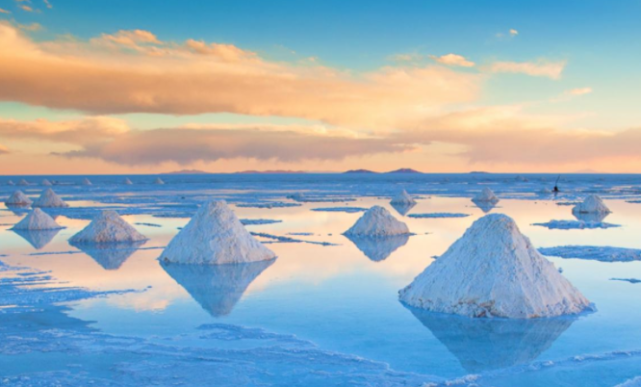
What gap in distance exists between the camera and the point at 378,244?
720 inches

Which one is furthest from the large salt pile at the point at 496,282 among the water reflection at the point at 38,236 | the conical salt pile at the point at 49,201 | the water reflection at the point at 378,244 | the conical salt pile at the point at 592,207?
the conical salt pile at the point at 49,201

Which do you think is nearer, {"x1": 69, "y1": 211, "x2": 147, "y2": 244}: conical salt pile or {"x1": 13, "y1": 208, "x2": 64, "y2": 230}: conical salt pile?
{"x1": 69, "y1": 211, "x2": 147, "y2": 244}: conical salt pile

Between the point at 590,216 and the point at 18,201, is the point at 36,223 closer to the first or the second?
the point at 18,201

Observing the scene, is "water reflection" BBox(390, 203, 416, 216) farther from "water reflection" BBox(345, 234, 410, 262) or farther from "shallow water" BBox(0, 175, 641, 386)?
"shallow water" BBox(0, 175, 641, 386)

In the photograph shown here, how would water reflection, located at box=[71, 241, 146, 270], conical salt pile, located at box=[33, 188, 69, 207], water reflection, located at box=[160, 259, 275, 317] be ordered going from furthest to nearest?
conical salt pile, located at box=[33, 188, 69, 207] → water reflection, located at box=[71, 241, 146, 270] → water reflection, located at box=[160, 259, 275, 317]

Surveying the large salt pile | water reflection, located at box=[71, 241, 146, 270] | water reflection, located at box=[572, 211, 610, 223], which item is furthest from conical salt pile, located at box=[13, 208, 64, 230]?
water reflection, located at box=[572, 211, 610, 223]

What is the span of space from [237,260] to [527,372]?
349 inches

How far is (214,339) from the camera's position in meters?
8.09

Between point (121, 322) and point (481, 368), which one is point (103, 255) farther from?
point (481, 368)

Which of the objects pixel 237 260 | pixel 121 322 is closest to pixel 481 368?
pixel 121 322

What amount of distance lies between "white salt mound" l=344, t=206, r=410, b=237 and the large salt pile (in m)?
10.1

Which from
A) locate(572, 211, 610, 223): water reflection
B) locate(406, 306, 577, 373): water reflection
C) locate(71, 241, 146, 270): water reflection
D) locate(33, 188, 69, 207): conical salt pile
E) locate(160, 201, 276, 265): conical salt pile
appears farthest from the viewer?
locate(33, 188, 69, 207): conical salt pile

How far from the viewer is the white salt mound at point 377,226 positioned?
20.5m

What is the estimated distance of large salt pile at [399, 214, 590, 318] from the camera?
9.28 meters
